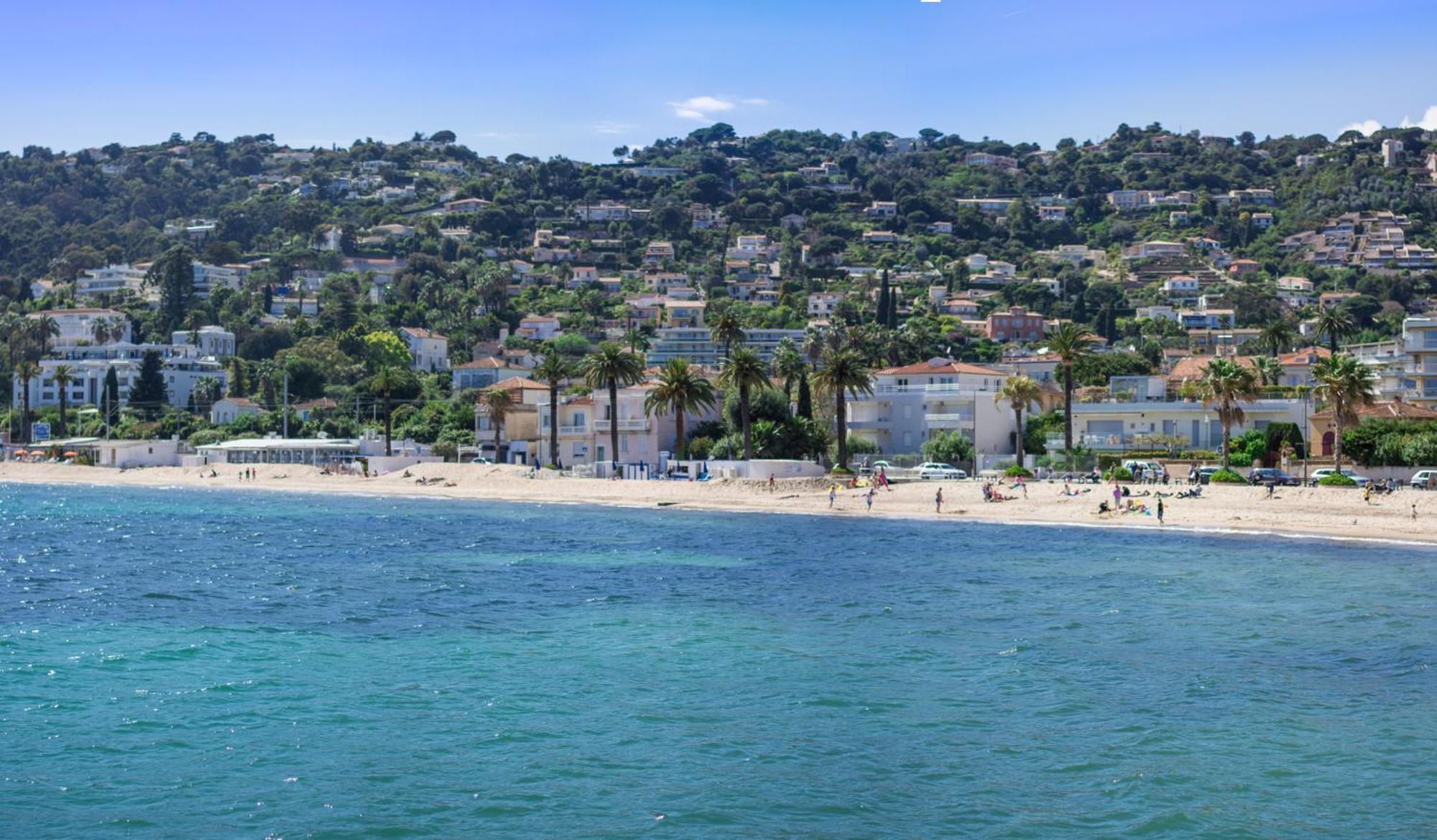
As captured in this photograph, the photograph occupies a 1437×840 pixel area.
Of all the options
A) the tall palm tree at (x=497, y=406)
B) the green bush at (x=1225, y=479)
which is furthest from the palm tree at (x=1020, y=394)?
the tall palm tree at (x=497, y=406)

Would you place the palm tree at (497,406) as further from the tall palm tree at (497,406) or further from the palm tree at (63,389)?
the palm tree at (63,389)

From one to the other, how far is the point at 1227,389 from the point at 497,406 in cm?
4500

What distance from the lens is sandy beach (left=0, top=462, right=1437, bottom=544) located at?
5131 cm

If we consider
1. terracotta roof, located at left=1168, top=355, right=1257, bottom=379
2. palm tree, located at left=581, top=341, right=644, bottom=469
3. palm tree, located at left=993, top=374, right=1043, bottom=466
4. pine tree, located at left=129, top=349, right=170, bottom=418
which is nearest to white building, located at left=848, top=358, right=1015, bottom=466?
palm tree, located at left=993, top=374, right=1043, bottom=466

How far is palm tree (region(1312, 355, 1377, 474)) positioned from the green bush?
12.8ft

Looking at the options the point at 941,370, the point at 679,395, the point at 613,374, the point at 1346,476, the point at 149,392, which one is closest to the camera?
the point at 1346,476

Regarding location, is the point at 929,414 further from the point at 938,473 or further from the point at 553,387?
the point at 553,387

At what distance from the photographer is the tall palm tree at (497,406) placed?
290 feet

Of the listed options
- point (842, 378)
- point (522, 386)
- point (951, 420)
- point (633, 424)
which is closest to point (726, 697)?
→ point (842, 378)

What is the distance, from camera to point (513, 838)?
1634 centimetres

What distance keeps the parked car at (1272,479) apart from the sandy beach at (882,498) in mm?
3436

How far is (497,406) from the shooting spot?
88812 mm

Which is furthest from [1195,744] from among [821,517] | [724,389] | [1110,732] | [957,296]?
[957,296]

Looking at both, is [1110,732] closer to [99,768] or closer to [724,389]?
[99,768]
